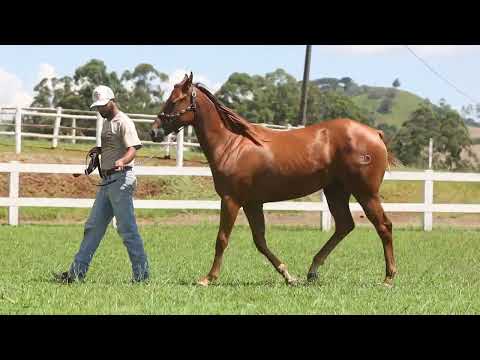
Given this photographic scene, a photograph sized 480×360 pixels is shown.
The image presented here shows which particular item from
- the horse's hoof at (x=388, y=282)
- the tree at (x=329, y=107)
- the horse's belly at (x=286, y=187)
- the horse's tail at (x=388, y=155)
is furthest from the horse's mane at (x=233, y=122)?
the tree at (x=329, y=107)

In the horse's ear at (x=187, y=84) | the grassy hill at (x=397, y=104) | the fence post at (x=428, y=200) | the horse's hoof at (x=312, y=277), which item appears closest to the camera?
the horse's ear at (x=187, y=84)

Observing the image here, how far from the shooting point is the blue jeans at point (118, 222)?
8.69 metres

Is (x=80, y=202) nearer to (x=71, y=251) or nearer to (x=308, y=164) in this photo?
(x=71, y=251)

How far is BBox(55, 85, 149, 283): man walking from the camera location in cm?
864

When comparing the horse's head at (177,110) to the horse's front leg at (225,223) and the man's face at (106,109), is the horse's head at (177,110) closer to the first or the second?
the man's face at (106,109)

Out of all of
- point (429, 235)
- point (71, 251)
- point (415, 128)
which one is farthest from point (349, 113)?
point (71, 251)

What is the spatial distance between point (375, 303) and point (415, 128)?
202ft

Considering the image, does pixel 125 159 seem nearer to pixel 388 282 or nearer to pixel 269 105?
pixel 388 282

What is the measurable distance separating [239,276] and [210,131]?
6.08 feet

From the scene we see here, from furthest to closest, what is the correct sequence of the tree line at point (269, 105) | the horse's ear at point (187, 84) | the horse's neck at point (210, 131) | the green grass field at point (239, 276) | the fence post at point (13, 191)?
1. the tree line at point (269, 105)
2. the fence post at point (13, 191)
3. the horse's neck at point (210, 131)
4. the horse's ear at point (187, 84)
5. the green grass field at point (239, 276)

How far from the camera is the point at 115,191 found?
28.5 ft

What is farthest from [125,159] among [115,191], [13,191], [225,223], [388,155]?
[13,191]

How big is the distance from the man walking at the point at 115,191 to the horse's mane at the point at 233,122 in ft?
2.96
